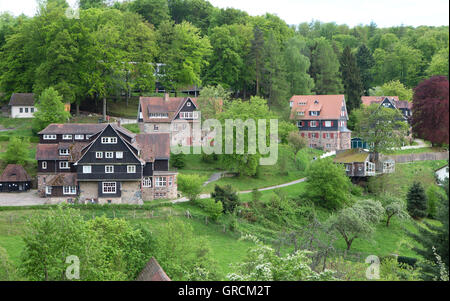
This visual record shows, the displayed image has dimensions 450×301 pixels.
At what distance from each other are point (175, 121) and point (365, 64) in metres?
50.2

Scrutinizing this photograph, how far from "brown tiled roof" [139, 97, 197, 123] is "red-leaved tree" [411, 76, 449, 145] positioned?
1960 inches

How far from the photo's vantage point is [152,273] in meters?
23.6

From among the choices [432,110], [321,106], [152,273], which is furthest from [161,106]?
[432,110]

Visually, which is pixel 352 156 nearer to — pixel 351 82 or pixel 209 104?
pixel 209 104

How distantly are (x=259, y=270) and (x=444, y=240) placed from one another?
5.25 m

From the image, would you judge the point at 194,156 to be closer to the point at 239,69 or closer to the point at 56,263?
the point at 239,69

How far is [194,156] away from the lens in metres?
58.5

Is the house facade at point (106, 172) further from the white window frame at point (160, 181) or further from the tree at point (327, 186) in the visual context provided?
the tree at point (327, 186)

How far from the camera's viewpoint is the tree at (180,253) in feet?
87.2

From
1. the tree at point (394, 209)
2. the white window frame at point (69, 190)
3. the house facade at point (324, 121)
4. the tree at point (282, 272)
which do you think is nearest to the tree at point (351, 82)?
the house facade at point (324, 121)

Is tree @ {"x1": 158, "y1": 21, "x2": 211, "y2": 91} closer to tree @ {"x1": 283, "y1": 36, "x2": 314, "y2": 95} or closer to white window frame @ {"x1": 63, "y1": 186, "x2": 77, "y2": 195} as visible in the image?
tree @ {"x1": 283, "y1": 36, "x2": 314, "y2": 95}

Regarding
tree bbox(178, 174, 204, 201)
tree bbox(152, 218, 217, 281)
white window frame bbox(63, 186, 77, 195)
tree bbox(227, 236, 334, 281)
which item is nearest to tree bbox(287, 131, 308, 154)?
tree bbox(178, 174, 204, 201)

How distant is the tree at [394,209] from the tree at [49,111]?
35.0m
